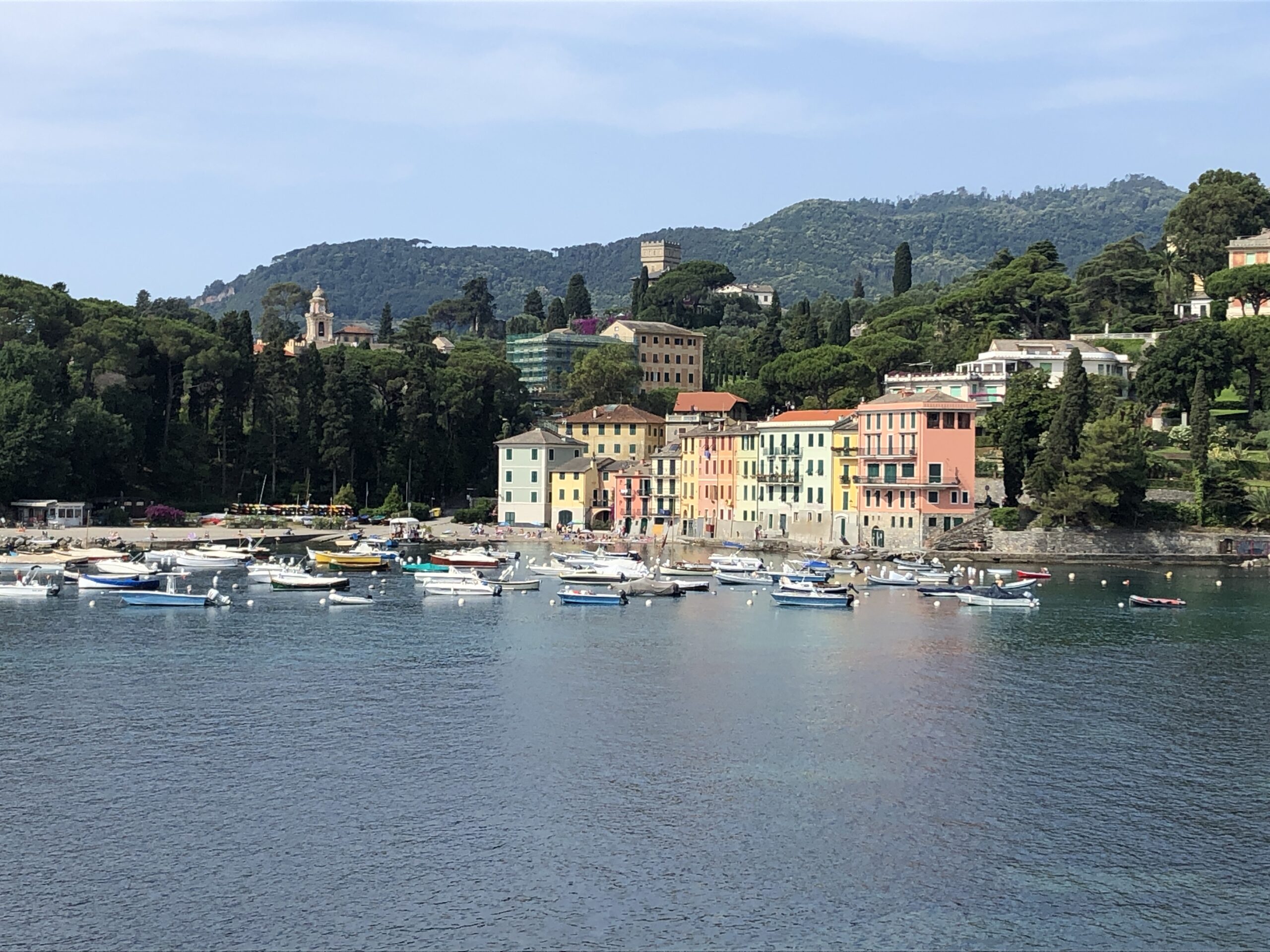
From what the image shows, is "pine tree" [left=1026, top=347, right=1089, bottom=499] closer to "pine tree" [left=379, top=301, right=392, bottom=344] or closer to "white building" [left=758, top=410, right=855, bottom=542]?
"white building" [left=758, top=410, right=855, bottom=542]

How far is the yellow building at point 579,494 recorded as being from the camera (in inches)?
4048

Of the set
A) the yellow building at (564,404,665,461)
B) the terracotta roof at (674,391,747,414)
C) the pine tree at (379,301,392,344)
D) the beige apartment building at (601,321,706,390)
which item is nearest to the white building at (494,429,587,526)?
the yellow building at (564,404,665,461)

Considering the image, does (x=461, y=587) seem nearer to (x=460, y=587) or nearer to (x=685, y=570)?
(x=460, y=587)

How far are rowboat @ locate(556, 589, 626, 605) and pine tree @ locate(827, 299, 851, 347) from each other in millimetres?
70130

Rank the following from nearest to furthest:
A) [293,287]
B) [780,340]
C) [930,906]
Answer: [930,906]
[780,340]
[293,287]

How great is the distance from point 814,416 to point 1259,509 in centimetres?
2609

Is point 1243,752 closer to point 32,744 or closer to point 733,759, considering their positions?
point 733,759

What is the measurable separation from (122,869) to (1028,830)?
1787 centimetres

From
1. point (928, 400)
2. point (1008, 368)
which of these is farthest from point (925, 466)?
point (1008, 368)

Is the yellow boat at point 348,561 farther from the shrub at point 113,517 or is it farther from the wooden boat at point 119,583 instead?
the shrub at point 113,517

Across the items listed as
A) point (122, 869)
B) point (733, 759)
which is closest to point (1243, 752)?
point (733, 759)

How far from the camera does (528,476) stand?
10338 cm

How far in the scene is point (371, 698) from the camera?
41906mm

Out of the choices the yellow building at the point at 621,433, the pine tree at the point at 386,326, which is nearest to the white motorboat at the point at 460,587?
the yellow building at the point at 621,433
